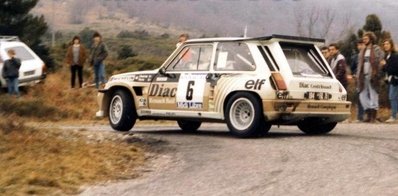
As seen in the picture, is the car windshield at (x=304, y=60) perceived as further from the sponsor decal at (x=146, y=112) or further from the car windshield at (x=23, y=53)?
the car windshield at (x=23, y=53)

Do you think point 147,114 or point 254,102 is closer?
point 254,102

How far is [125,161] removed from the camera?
420 inches

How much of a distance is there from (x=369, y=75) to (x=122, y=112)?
18.7 ft

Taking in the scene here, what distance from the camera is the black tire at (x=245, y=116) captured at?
12867mm

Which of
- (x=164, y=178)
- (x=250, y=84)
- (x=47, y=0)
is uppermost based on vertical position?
(x=47, y=0)

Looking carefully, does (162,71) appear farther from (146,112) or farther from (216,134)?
(216,134)

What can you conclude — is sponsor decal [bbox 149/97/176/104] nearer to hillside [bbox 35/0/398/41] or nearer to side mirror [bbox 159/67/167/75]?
side mirror [bbox 159/67/167/75]

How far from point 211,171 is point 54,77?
20745 millimetres

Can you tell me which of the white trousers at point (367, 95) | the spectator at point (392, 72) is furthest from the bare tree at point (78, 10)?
the spectator at point (392, 72)

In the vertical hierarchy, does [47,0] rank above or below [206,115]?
above

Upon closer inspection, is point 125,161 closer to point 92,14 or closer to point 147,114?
point 147,114

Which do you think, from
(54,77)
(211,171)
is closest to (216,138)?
(211,171)

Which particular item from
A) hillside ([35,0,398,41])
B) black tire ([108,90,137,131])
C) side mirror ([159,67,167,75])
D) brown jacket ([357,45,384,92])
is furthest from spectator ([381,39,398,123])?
hillside ([35,0,398,41])

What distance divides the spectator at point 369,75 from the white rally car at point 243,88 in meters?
3.70
